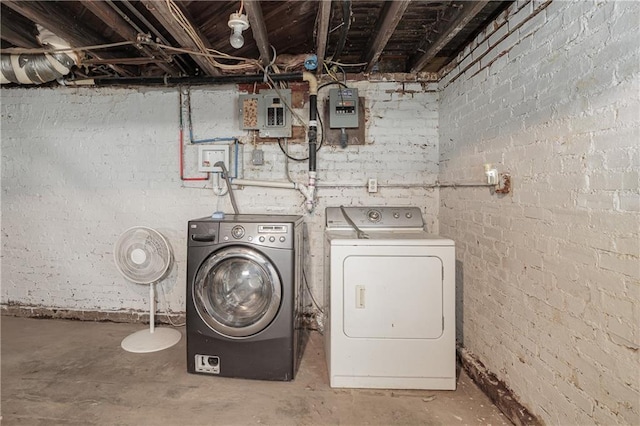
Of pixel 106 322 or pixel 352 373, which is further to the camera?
pixel 106 322

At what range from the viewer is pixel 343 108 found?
8.20 feet

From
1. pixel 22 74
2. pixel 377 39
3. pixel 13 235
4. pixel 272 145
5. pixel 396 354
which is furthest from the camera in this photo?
pixel 13 235

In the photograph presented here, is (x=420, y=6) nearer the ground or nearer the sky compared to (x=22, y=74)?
nearer the sky

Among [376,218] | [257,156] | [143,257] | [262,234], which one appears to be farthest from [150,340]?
[376,218]

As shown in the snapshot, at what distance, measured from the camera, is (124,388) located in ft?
5.82

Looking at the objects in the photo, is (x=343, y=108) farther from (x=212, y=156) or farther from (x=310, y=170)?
(x=212, y=156)

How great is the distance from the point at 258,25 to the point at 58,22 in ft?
4.06

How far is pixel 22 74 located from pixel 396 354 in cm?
340

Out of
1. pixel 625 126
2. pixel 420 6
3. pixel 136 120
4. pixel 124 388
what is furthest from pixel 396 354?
pixel 136 120

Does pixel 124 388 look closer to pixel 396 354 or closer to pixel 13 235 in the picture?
pixel 396 354

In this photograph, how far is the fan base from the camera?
2.20 metres

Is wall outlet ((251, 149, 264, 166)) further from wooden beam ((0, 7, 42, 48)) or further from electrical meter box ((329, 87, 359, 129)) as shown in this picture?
wooden beam ((0, 7, 42, 48))

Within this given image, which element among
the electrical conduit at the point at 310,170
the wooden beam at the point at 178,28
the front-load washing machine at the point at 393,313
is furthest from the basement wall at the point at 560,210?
the wooden beam at the point at 178,28

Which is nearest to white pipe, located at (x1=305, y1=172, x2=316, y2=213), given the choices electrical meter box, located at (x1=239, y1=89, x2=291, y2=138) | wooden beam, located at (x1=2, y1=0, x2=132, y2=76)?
electrical meter box, located at (x1=239, y1=89, x2=291, y2=138)
